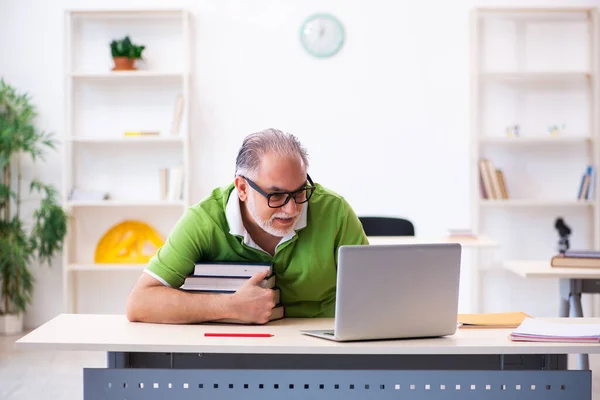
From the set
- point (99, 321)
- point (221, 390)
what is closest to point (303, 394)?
point (221, 390)

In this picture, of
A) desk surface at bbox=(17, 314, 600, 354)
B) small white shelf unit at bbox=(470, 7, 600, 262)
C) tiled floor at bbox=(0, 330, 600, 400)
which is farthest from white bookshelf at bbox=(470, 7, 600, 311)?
desk surface at bbox=(17, 314, 600, 354)

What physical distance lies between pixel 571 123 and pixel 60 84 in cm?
352

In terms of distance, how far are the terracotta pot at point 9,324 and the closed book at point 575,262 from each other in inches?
140

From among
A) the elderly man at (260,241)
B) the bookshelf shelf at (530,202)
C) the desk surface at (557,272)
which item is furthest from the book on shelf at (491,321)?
the bookshelf shelf at (530,202)

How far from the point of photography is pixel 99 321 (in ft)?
7.26

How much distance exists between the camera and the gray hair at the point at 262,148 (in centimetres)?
225

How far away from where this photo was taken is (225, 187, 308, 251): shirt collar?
7.60 feet

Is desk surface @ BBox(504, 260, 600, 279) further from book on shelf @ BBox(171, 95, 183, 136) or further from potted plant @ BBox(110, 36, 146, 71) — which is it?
potted plant @ BBox(110, 36, 146, 71)

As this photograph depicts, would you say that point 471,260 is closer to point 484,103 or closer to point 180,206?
point 484,103

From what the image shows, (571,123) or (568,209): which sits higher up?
(571,123)

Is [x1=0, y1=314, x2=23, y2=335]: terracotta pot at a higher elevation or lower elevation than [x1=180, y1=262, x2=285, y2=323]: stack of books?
lower

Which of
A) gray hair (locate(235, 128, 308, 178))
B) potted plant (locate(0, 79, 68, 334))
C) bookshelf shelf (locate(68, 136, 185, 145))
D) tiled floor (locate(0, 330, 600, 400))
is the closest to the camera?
gray hair (locate(235, 128, 308, 178))

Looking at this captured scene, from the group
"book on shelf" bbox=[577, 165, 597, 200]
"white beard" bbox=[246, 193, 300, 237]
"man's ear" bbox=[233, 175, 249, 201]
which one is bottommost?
"white beard" bbox=[246, 193, 300, 237]

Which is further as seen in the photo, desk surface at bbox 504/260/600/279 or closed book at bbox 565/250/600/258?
closed book at bbox 565/250/600/258
